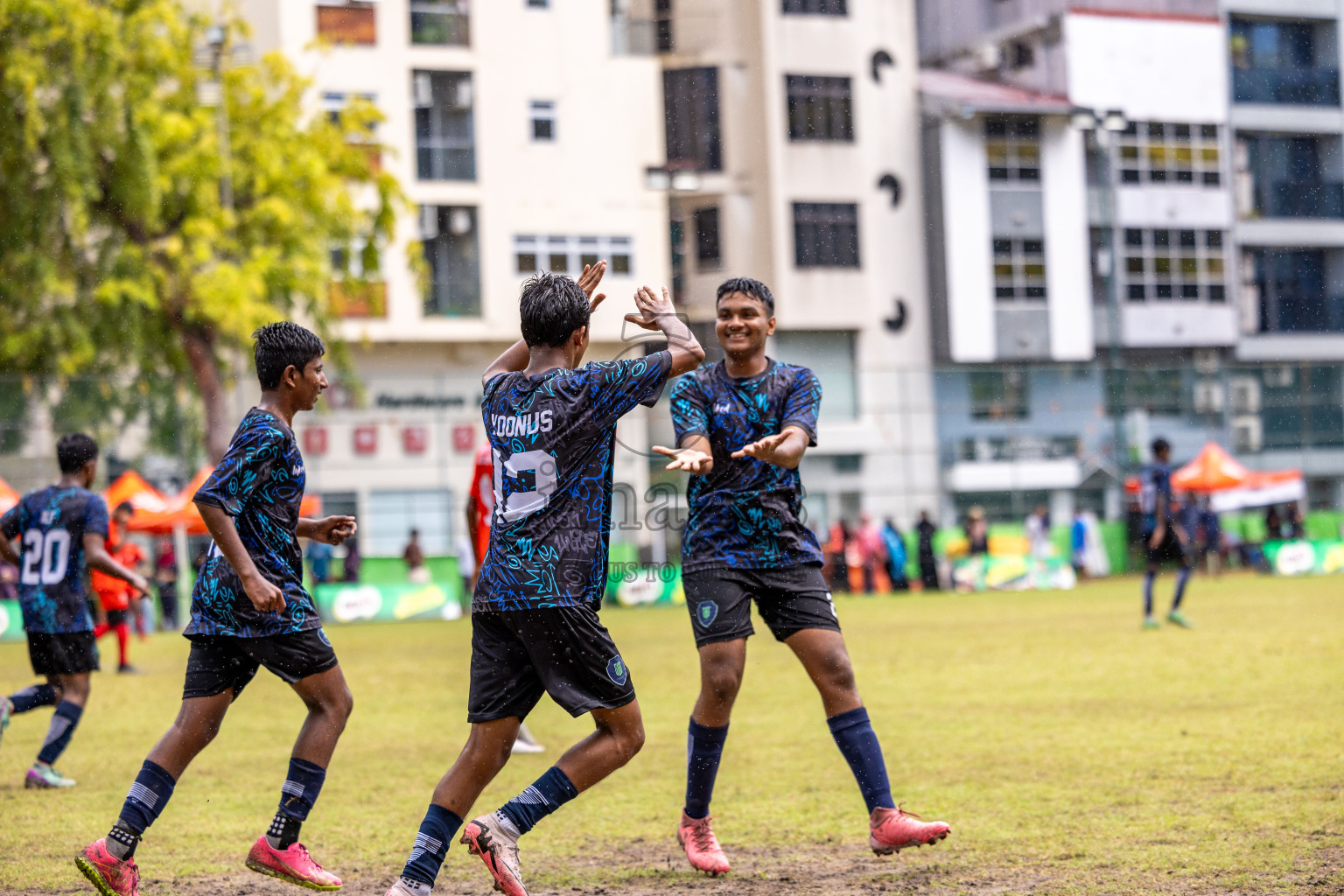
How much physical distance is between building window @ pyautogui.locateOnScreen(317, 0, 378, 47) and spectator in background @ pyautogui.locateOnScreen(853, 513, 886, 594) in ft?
54.2

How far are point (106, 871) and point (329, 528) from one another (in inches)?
54.8

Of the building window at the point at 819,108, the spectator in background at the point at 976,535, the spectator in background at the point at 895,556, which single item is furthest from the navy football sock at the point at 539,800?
the building window at the point at 819,108

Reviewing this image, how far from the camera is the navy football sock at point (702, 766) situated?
19.9 feet

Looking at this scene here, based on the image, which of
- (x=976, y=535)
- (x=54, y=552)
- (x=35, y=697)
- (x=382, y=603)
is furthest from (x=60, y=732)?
(x=976, y=535)

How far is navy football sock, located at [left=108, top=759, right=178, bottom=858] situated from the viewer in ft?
17.0

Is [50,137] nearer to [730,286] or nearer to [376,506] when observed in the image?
[376,506]

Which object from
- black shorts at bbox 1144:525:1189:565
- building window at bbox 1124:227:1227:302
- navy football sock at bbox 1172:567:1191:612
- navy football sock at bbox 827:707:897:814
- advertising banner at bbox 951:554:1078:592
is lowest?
advertising banner at bbox 951:554:1078:592

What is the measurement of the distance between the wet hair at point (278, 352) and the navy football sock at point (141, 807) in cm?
132

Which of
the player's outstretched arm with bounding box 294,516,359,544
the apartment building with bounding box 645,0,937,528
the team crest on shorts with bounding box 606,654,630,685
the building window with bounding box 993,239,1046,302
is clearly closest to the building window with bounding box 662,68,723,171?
the apartment building with bounding box 645,0,937,528

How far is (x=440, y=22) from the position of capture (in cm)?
3934

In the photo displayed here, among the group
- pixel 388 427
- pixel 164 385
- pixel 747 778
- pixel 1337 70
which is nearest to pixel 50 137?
pixel 164 385

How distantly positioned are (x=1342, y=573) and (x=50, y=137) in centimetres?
2462

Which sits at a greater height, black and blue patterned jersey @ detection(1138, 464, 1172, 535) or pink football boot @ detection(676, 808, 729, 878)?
black and blue patterned jersey @ detection(1138, 464, 1172, 535)

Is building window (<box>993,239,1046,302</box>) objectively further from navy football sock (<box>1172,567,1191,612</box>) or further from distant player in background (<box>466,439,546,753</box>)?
distant player in background (<box>466,439,546,753</box>)
